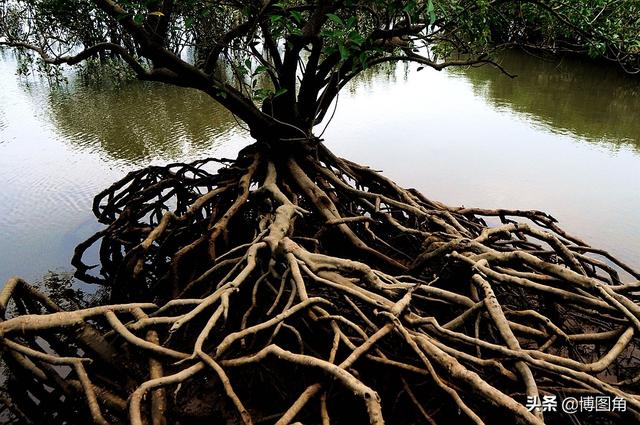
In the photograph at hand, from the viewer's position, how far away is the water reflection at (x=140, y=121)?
30.3ft

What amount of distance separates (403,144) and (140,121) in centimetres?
568

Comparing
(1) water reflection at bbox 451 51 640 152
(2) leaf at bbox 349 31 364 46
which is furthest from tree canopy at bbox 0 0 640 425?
(1) water reflection at bbox 451 51 640 152

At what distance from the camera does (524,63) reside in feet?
61.6

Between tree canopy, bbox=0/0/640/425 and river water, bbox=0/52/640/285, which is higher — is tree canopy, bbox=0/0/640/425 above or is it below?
above

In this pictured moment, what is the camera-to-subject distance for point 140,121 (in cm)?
1100

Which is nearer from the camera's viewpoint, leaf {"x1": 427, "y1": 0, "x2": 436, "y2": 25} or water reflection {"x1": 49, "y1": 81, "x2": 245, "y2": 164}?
leaf {"x1": 427, "y1": 0, "x2": 436, "y2": 25}

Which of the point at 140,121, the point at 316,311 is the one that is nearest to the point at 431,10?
the point at 316,311

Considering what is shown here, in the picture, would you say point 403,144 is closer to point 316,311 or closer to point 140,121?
point 140,121

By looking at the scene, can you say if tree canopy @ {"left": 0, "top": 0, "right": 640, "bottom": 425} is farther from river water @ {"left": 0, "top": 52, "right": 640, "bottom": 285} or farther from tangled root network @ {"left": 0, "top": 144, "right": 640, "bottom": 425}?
river water @ {"left": 0, "top": 52, "right": 640, "bottom": 285}

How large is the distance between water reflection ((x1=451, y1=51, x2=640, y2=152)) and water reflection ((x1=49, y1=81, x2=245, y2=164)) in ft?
19.3

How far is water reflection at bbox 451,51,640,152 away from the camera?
9.88m

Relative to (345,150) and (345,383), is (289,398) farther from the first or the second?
(345,150)

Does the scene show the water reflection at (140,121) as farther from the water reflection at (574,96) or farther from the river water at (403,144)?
the water reflection at (574,96)

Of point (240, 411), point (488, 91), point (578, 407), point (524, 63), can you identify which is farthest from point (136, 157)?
point (524, 63)
